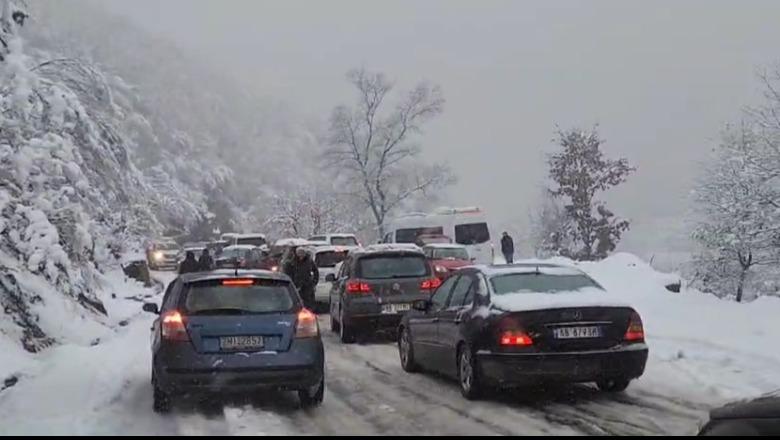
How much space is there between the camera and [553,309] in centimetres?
884

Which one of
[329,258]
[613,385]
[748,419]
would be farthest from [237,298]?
[329,258]

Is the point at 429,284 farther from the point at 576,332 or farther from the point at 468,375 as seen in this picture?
the point at 576,332

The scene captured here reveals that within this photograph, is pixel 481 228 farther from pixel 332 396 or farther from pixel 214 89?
pixel 214 89

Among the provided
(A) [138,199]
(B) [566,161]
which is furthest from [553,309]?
(B) [566,161]

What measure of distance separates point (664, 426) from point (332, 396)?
371cm

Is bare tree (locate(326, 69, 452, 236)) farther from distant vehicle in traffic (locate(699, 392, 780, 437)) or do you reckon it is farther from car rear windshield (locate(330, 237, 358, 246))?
distant vehicle in traffic (locate(699, 392, 780, 437))

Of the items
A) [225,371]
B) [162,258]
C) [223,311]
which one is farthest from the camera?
[162,258]

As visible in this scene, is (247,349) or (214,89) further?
(214,89)

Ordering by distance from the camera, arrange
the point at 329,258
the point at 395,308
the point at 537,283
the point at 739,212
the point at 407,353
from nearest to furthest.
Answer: the point at 537,283 < the point at 407,353 < the point at 395,308 < the point at 329,258 < the point at 739,212

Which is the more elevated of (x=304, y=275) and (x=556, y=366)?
(x=556, y=366)

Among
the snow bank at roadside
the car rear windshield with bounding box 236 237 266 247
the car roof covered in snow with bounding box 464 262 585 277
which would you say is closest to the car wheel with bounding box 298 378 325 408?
the car roof covered in snow with bounding box 464 262 585 277

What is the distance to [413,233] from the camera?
4147 cm

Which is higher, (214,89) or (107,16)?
(107,16)

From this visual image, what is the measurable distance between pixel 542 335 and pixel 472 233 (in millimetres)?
31019
